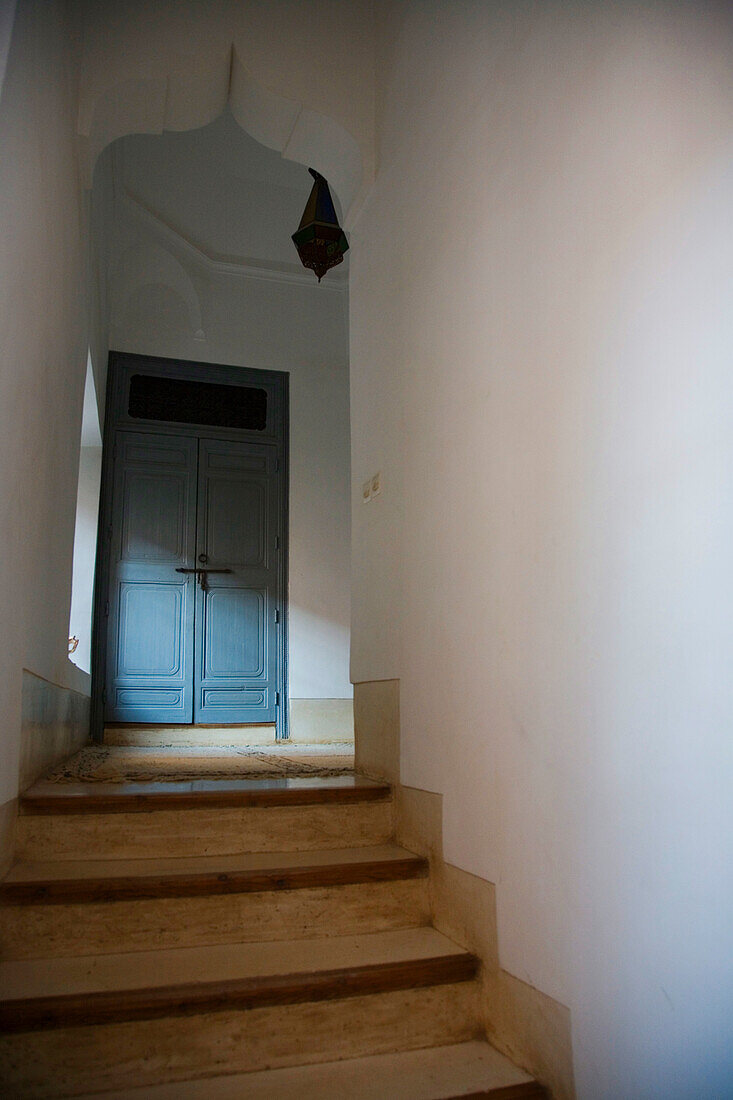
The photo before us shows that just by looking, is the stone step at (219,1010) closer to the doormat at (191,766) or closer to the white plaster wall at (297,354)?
the doormat at (191,766)

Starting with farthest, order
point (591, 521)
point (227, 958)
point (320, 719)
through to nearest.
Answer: point (320, 719) < point (227, 958) < point (591, 521)

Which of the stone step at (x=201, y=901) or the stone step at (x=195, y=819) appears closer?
the stone step at (x=201, y=901)

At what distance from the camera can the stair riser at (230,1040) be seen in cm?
177

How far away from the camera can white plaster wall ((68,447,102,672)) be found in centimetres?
616

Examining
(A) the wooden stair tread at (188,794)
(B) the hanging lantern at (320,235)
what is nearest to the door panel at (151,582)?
(B) the hanging lantern at (320,235)

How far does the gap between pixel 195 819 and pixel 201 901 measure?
14.3 inches

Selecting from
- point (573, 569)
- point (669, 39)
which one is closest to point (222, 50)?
point (669, 39)

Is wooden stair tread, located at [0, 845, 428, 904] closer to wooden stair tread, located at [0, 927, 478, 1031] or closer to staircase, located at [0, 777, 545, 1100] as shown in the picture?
staircase, located at [0, 777, 545, 1100]

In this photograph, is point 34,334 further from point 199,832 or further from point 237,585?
point 237,585

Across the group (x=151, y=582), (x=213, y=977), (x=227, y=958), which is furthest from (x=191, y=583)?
(x=213, y=977)

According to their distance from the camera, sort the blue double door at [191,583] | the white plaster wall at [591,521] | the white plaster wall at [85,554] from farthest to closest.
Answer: the blue double door at [191,583], the white plaster wall at [85,554], the white plaster wall at [591,521]

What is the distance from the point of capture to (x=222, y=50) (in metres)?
3.48

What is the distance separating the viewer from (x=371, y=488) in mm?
3408

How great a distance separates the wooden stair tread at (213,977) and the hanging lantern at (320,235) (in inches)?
121
